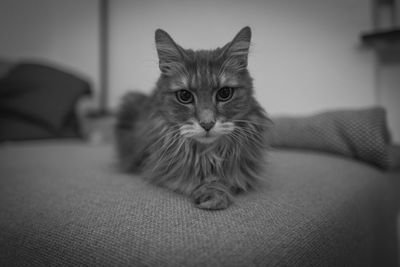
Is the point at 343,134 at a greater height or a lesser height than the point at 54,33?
lesser

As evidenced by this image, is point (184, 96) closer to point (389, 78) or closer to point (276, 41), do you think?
point (276, 41)

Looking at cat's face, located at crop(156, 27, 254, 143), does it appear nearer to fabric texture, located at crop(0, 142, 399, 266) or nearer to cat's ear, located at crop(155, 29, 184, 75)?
cat's ear, located at crop(155, 29, 184, 75)

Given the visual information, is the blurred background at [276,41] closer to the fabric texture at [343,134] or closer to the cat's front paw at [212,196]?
the fabric texture at [343,134]

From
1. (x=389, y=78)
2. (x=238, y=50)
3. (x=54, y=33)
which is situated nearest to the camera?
(x=238, y=50)

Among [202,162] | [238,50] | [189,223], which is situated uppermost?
[238,50]

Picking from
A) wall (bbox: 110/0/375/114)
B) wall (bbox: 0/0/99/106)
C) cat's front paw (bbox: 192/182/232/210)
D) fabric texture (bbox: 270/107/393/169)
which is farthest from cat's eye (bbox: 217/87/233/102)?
wall (bbox: 0/0/99/106)

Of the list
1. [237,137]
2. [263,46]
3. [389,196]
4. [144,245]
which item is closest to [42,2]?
[263,46]

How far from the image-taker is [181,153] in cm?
79

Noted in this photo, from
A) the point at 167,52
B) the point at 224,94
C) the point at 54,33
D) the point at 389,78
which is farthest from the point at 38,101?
the point at 389,78

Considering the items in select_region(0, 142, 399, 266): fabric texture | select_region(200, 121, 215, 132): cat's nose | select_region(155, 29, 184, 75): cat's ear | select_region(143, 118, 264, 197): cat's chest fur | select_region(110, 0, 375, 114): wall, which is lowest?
select_region(0, 142, 399, 266): fabric texture

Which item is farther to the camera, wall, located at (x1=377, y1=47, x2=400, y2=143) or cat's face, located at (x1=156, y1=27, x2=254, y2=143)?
wall, located at (x1=377, y1=47, x2=400, y2=143)

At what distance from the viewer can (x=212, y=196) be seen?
2.26 ft

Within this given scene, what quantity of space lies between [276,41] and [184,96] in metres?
0.48

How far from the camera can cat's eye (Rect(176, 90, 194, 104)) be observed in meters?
0.71
